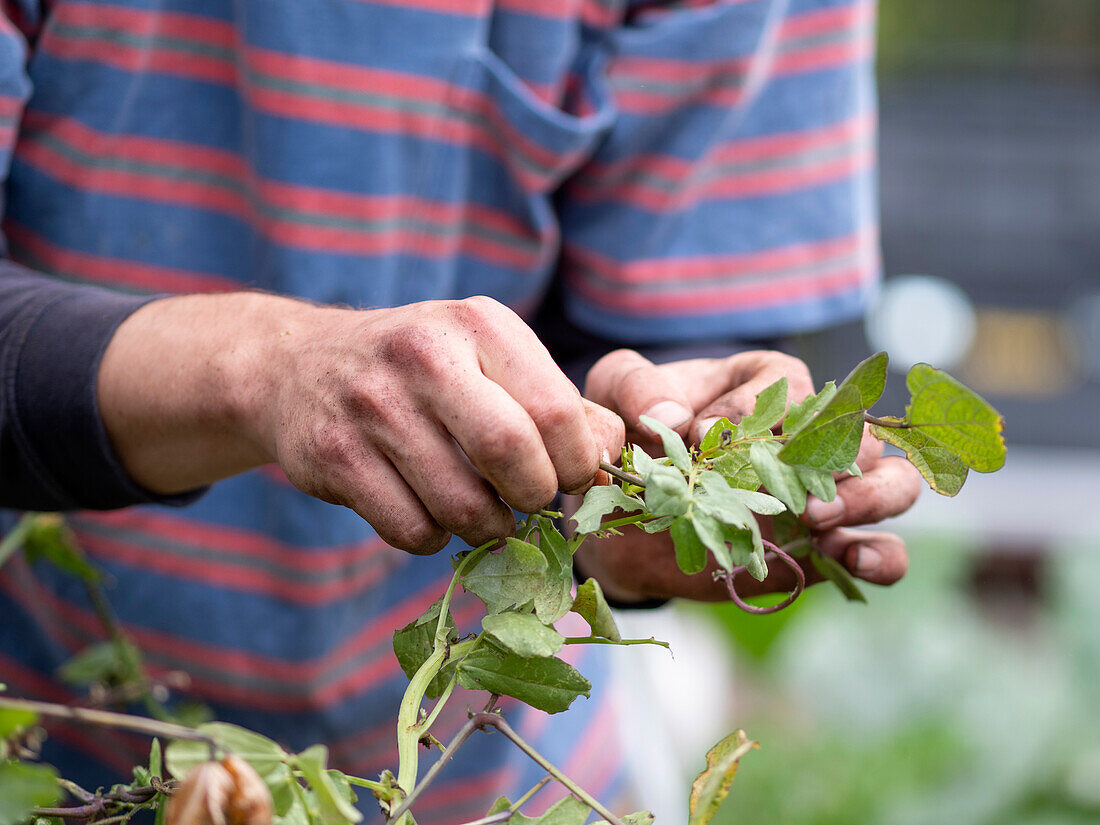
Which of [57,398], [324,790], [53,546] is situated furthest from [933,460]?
[53,546]

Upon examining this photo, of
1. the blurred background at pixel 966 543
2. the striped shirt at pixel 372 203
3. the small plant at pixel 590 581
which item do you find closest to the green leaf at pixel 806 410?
the small plant at pixel 590 581

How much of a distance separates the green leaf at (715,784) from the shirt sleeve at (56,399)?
0.29 meters

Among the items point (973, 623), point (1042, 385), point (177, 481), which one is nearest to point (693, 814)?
point (177, 481)

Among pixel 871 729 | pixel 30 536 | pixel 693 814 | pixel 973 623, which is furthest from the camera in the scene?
pixel 973 623

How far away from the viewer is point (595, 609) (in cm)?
32

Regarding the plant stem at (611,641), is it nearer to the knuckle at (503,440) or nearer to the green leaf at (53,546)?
the knuckle at (503,440)

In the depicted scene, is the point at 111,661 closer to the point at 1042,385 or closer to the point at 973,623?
the point at 973,623

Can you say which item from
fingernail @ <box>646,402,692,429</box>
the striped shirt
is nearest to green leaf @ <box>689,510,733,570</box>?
fingernail @ <box>646,402,692,429</box>

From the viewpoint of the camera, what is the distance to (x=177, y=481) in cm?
44

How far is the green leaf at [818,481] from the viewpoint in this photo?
0.30 metres

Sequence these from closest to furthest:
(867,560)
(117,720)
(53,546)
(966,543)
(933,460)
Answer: (117,720) < (933,460) < (867,560) < (53,546) < (966,543)

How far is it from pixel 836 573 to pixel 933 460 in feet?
0.35

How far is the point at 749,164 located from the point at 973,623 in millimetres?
1296

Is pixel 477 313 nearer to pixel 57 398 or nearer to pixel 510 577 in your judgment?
pixel 510 577
